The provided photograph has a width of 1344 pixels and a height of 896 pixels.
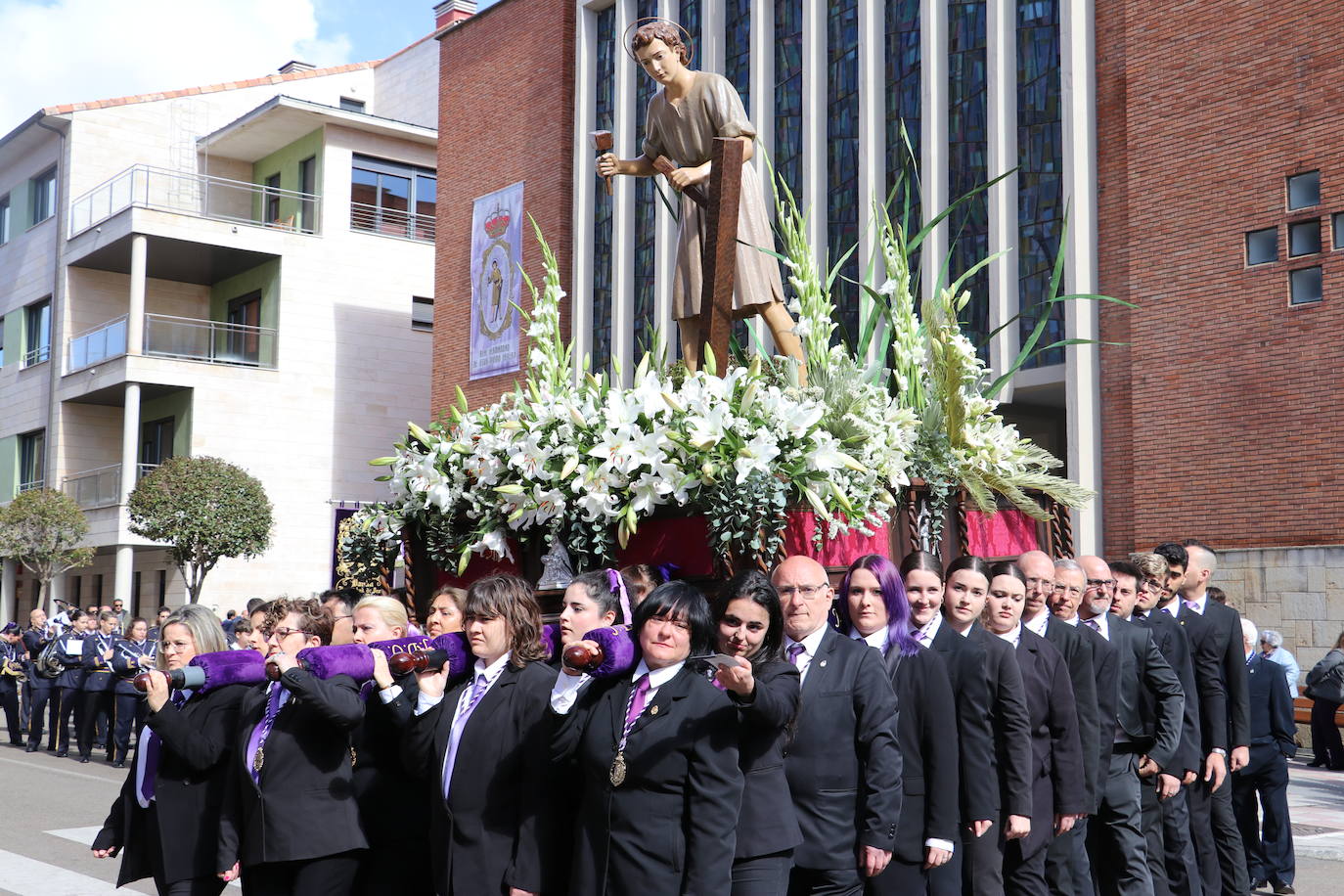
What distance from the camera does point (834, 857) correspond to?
4.69m

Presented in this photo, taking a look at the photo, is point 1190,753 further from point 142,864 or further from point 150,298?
point 150,298

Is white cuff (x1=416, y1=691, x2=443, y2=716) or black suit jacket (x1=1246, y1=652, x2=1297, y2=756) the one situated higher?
white cuff (x1=416, y1=691, x2=443, y2=716)

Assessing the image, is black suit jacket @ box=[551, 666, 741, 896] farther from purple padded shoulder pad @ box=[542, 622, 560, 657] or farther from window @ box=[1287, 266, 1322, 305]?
window @ box=[1287, 266, 1322, 305]

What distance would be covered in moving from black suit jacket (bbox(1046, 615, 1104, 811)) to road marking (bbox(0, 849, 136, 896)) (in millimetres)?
5578

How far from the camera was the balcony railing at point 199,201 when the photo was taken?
3228cm

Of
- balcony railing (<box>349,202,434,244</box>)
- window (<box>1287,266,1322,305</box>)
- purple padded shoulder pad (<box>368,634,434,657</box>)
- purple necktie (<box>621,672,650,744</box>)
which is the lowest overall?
purple necktie (<box>621,672,650,744</box>)

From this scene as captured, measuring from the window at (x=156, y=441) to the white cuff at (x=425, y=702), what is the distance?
2844 cm

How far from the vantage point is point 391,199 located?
33812 millimetres

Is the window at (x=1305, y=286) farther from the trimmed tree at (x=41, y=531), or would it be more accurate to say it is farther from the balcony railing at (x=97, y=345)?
the balcony railing at (x=97, y=345)

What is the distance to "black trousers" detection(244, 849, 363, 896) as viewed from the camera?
16.3ft

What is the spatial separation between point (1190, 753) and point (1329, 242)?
423 inches

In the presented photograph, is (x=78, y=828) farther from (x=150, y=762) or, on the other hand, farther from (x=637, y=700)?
(x=637, y=700)

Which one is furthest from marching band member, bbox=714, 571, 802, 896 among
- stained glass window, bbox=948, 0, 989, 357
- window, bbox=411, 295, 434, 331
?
window, bbox=411, 295, 434, 331

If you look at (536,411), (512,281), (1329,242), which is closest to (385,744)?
(536,411)
